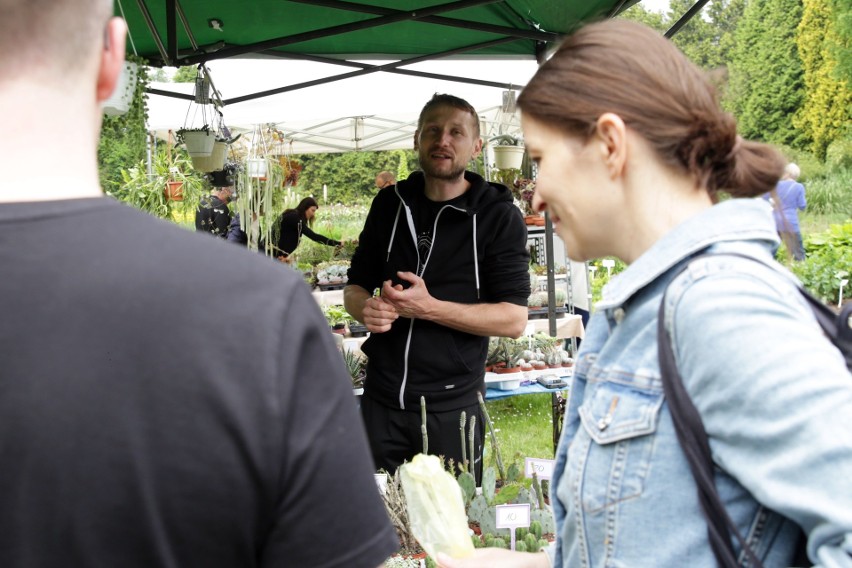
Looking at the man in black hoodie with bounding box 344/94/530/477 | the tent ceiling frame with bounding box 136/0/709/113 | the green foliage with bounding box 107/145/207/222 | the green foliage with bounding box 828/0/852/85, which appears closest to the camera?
the man in black hoodie with bounding box 344/94/530/477

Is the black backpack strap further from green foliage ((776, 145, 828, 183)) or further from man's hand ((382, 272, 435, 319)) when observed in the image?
green foliage ((776, 145, 828, 183))

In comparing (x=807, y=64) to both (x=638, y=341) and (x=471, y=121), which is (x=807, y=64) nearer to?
(x=471, y=121)

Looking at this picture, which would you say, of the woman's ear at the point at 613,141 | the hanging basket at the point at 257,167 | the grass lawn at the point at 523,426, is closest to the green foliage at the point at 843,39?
the grass lawn at the point at 523,426

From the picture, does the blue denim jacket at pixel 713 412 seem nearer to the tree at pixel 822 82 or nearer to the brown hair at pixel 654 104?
the brown hair at pixel 654 104

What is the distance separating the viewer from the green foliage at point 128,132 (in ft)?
11.0

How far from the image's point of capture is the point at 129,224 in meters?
0.73

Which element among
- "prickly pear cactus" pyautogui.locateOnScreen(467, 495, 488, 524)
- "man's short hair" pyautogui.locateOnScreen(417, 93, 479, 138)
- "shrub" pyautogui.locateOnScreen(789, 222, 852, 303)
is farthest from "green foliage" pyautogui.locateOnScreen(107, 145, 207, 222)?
"shrub" pyautogui.locateOnScreen(789, 222, 852, 303)

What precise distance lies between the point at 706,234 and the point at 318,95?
6377mm

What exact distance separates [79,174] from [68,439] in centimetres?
25

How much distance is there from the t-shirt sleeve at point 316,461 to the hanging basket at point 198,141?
14.8 feet

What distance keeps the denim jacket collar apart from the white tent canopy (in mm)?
4526

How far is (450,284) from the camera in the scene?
3.04 metres

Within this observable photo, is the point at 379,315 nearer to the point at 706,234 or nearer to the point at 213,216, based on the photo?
the point at 706,234

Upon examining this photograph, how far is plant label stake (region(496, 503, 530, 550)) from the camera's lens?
2.09 metres
